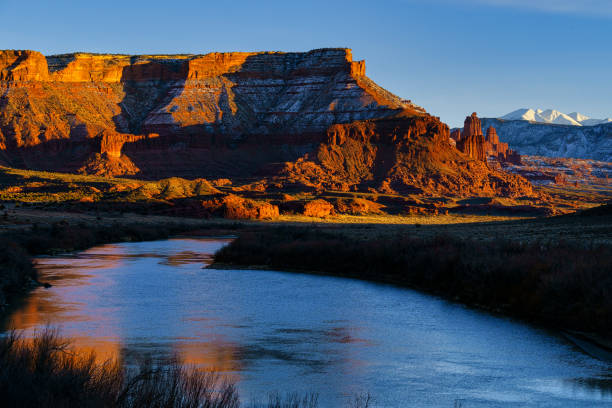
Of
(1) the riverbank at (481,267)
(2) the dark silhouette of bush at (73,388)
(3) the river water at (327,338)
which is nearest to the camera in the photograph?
(2) the dark silhouette of bush at (73,388)

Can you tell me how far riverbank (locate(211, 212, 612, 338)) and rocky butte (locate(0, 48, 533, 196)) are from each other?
77105 millimetres

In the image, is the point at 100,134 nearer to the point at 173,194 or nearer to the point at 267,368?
the point at 173,194

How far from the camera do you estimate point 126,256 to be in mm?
44750

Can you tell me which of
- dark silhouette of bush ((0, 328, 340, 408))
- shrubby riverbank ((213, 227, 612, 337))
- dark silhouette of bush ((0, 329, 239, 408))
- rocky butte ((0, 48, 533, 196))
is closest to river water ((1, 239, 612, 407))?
shrubby riverbank ((213, 227, 612, 337))

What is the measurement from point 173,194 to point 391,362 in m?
80.8

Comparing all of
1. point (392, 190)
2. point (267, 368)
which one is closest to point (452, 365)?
point (267, 368)

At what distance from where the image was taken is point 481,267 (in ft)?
86.1

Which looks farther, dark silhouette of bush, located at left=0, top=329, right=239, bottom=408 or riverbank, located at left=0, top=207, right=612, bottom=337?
riverbank, located at left=0, top=207, right=612, bottom=337

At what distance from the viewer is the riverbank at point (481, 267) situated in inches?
808

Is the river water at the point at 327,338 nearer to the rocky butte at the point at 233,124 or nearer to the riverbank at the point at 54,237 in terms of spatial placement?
the riverbank at the point at 54,237

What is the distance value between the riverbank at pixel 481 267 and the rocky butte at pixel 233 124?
7711cm

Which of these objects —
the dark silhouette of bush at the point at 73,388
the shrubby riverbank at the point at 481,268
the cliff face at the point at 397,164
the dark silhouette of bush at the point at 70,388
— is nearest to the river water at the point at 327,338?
the shrubby riverbank at the point at 481,268

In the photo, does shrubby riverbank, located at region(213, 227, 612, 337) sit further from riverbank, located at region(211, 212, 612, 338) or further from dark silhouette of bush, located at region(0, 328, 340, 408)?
dark silhouette of bush, located at region(0, 328, 340, 408)

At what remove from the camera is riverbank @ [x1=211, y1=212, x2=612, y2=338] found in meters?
20.5
